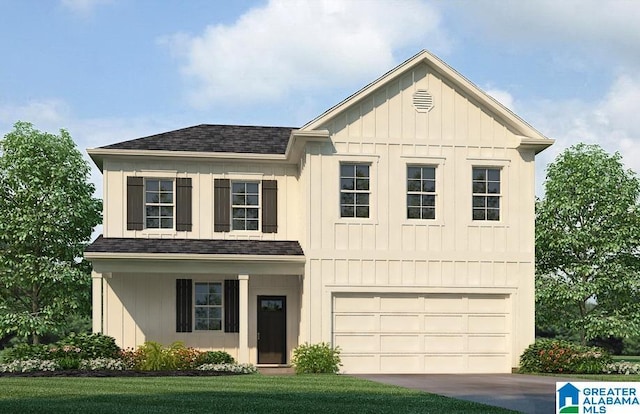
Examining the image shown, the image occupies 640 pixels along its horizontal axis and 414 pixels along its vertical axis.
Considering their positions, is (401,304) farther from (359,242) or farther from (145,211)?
(145,211)

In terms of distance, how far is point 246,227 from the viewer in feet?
88.3

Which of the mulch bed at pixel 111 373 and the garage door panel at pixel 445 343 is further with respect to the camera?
the garage door panel at pixel 445 343

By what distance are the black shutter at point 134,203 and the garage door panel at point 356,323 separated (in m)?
6.39

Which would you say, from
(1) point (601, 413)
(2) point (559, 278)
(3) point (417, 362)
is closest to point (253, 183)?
(3) point (417, 362)

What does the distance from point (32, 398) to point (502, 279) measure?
45.0ft

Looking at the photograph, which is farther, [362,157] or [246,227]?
[246,227]

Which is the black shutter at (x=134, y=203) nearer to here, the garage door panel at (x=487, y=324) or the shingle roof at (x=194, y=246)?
the shingle roof at (x=194, y=246)

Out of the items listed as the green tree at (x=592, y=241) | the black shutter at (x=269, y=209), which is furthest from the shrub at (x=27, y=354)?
the green tree at (x=592, y=241)

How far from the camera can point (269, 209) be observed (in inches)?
1055

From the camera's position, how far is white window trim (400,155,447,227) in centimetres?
2502

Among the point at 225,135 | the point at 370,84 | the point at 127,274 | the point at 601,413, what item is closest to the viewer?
the point at 601,413

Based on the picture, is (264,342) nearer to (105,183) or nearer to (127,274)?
(127,274)

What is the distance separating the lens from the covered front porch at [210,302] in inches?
981

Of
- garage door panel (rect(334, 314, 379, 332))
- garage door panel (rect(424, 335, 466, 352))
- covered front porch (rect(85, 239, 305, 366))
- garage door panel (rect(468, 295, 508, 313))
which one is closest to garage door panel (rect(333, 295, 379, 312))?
garage door panel (rect(334, 314, 379, 332))
